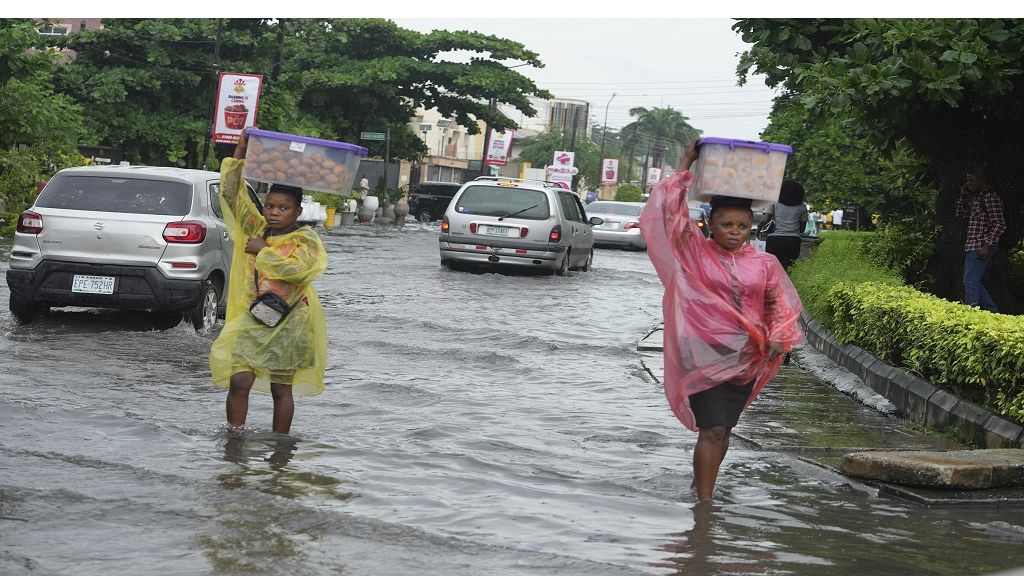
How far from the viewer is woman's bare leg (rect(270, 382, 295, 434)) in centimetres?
705

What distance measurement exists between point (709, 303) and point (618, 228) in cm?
2903

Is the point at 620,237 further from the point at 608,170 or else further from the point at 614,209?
the point at 608,170

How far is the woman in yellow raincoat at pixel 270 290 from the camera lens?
6828 millimetres

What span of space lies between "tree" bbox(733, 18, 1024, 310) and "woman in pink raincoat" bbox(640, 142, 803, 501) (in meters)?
5.44

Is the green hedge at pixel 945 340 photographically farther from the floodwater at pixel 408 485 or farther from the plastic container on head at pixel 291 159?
the plastic container on head at pixel 291 159

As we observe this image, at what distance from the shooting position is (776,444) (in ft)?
26.0

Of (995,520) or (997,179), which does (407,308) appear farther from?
(995,520)

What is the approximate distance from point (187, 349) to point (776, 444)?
5.05 metres

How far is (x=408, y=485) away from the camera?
20.4 ft

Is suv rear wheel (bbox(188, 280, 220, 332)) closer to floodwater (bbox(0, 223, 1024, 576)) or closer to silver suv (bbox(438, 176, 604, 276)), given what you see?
floodwater (bbox(0, 223, 1024, 576))

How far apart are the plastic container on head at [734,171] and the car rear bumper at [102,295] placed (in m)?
6.44

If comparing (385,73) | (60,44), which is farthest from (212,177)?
(385,73)

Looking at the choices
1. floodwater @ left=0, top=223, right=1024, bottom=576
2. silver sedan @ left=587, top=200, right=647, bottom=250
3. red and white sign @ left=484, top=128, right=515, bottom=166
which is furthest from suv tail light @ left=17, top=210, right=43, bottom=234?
red and white sign @ left=484, top=128, right=515, bottom=166

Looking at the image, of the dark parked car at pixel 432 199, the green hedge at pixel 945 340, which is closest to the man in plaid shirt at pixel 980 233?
the green hedge at pixel 945 340
